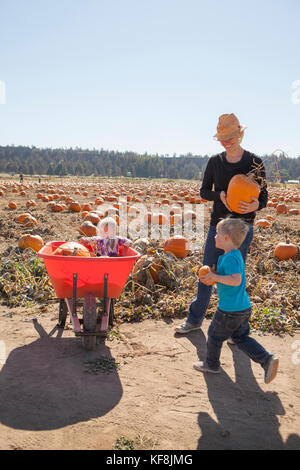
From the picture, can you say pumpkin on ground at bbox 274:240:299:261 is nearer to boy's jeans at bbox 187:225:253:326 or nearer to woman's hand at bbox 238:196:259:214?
boy's jeans at bbox 187:225:253:326

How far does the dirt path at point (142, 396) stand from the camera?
7.60 ft

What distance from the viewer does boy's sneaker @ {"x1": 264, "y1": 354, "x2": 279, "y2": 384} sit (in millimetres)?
2850

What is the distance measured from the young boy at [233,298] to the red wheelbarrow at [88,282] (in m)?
0.95

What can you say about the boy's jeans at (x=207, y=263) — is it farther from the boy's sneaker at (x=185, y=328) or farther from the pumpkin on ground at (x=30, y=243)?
the pumpkin on ground at (x=30, y=243)

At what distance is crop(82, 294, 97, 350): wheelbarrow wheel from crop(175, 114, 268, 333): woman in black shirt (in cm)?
112

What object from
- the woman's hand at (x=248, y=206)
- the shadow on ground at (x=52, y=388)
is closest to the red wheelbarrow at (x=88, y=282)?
the shadow on ground at (x=52, y=388)

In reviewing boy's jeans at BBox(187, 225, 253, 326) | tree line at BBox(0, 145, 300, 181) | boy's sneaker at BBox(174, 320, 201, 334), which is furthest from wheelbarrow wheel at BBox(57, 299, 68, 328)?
tree line at BBox(0, 145, 300, 181)

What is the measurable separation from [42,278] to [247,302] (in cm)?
309

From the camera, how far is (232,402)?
2771mm

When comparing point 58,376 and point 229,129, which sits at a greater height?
point 229,129

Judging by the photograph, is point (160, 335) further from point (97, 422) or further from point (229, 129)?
point (229, 129)

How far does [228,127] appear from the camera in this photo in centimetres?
330
